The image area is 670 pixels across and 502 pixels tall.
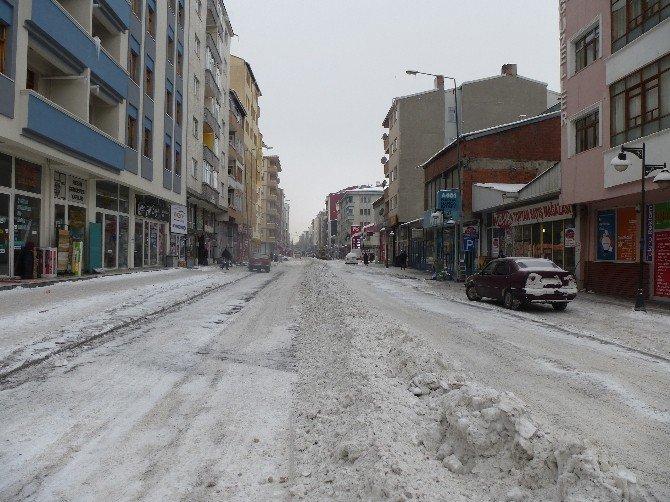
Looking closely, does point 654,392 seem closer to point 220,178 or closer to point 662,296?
point 662,296

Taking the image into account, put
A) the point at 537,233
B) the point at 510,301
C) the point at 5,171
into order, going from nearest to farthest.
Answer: the point at 510,301
the point at 5,171
the point at 537,233

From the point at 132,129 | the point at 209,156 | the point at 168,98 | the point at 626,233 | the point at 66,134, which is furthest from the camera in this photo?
the point at 209,156

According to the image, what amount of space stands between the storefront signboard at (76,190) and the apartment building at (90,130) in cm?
8

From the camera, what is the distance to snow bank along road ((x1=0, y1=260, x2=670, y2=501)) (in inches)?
118

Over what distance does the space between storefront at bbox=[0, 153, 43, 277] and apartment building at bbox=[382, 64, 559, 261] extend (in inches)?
1162

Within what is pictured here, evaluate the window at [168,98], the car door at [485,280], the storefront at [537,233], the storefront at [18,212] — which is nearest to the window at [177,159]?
the window at [168,98]

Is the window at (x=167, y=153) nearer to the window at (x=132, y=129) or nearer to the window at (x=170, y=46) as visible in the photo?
the window at (x=132, y=129)

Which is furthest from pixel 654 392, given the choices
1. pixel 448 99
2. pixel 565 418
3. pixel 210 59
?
pixel 448 99

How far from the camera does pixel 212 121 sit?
40.3m

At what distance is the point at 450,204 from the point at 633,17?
1337 cm

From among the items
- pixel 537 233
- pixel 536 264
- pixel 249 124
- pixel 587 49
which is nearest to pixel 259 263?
pixel 537 233

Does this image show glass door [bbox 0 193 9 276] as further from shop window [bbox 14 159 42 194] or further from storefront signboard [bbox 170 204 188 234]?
storefront signboard [bbox 170 204 188 234]

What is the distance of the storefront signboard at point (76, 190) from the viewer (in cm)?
1955

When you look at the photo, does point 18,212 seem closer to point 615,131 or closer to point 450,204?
point 615,131
